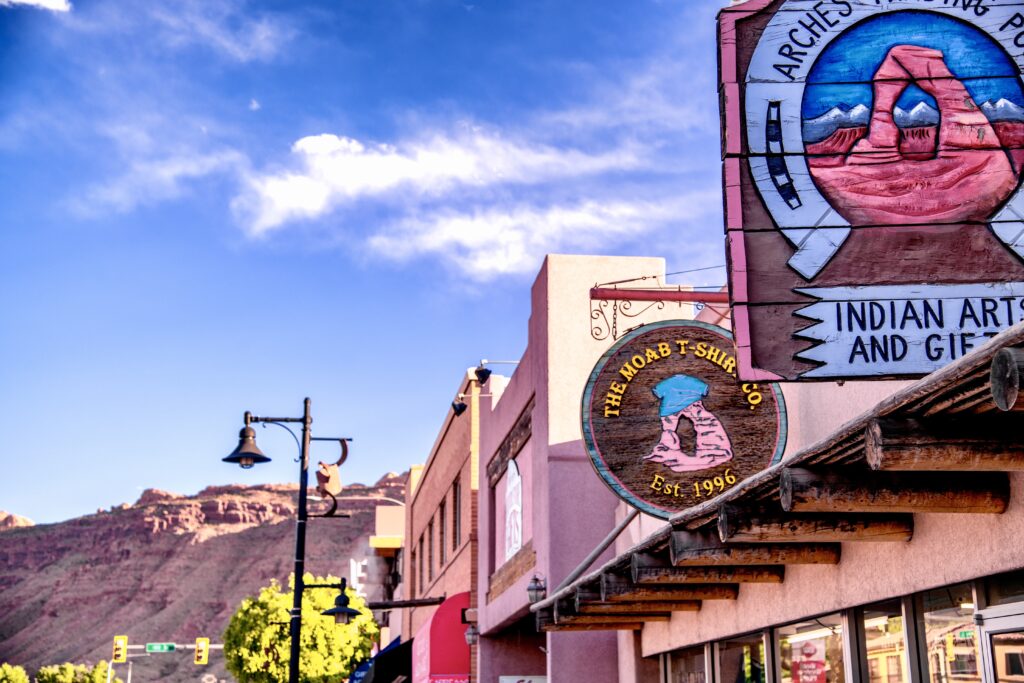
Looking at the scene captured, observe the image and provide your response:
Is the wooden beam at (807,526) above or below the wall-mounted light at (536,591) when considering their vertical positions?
below

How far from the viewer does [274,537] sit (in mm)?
128000

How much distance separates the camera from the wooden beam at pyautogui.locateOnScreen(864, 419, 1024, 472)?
485cm

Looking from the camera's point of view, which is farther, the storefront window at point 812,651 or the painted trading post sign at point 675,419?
the painted trading post sign at point 675,419

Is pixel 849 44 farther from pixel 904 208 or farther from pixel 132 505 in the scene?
pixel 132 505

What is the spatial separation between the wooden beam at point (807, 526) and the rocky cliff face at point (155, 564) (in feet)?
360

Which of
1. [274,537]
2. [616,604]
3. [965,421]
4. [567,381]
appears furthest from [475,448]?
[274,537]

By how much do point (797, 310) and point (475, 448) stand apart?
1644 centimetres

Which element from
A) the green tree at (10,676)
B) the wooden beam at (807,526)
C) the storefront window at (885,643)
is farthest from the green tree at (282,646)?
the green tree at (10,676)

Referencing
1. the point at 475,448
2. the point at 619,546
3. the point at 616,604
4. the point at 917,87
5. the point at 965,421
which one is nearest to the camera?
the point at 965,421

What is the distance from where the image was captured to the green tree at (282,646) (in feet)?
128

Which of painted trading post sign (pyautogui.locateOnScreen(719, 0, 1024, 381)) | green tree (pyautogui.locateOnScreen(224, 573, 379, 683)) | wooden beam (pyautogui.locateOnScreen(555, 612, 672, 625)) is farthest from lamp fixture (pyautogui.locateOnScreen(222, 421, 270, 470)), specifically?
green tree (pyautogui.locateOnScreen(224, 573, 379, 683))

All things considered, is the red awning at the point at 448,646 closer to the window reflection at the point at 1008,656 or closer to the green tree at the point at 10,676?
the window reflection at the point at 1008,656

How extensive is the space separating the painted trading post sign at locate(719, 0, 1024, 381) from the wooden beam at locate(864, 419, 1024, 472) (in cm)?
128

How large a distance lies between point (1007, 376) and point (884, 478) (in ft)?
6.41
